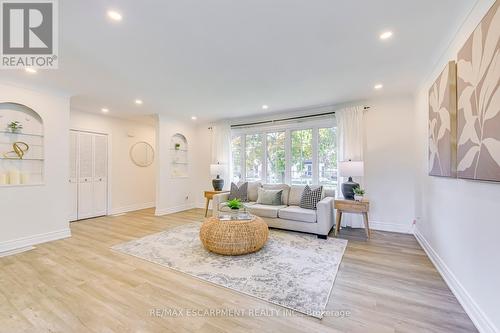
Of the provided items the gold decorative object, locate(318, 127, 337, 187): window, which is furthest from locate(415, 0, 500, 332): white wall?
the gold decorative object

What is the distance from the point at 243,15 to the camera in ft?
6.20

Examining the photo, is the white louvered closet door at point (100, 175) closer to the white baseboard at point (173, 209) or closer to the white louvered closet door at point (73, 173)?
the white louvered closet door at point (73, 173)

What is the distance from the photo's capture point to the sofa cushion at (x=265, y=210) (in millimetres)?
4023

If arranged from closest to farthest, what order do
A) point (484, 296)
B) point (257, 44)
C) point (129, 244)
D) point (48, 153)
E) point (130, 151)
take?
1. point (484, 296)
2. point (257, 44)
3. point (129, 244)
4. point (48, 153)
5. point (130, 151)

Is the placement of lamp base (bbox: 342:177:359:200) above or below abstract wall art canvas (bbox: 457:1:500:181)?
below

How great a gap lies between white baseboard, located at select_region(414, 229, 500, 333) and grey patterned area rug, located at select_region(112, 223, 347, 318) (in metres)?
1.04

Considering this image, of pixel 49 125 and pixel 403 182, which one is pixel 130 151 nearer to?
pixel 49 125

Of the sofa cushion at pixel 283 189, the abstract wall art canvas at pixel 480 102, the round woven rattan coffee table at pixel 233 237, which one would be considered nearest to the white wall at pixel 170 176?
the sofa cushion at pixel 283 189

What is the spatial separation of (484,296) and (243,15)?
9.45 ft

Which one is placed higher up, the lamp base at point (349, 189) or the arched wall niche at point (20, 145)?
the arched wall niche at point (20, 145)

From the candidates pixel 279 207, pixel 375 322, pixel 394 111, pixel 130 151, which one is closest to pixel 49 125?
pixel 130 151

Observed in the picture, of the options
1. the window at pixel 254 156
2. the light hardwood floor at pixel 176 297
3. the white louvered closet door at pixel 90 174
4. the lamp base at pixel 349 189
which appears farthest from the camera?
the window at pixel 254 156

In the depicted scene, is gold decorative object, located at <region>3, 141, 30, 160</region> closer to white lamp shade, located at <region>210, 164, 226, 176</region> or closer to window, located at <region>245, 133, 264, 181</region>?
white lamp shade, located at <region>210, 164, 226, 176</region>

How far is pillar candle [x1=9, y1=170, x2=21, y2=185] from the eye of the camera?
10.8 feet
